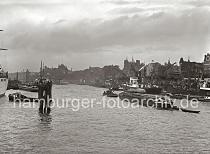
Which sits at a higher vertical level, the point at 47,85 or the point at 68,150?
the point at 47,85

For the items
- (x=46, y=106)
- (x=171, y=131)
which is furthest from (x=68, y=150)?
(x=46, y=106)

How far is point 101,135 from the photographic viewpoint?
49875 mm

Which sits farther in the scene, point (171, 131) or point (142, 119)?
point (142, 119)

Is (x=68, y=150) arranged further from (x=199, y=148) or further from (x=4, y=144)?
(x=199, y=148)

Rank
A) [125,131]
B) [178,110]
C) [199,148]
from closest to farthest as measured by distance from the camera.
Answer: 1. [199,148]
2. [125,131]
3. [178,110]

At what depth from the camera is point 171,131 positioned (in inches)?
2196

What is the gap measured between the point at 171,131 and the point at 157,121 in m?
11.8

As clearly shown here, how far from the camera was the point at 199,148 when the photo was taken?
142 feet

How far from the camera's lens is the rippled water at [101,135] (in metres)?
41.9

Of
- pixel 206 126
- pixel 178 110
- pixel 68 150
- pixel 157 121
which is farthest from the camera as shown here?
pixel 178 110

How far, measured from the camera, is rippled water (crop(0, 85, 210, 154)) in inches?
1651

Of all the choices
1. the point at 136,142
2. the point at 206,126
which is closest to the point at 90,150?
the point at 136,142

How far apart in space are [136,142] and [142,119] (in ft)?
81.6

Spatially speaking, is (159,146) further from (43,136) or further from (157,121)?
(157,121)
